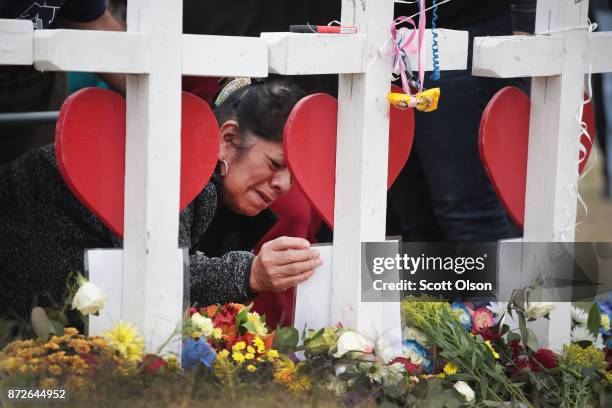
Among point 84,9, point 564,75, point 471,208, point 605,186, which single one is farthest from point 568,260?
point 605,186

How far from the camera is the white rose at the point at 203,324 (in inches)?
66.9

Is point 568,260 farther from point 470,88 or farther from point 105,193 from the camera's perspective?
point 105,193

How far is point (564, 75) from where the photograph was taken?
194 centimetres

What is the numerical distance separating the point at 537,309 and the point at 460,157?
730 mm

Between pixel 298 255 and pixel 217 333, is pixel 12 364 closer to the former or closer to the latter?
pixel 217 333

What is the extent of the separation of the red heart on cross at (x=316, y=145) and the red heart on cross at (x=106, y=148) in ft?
0.47

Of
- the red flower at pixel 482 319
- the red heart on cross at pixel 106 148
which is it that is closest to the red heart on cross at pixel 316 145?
the red heart on cross at pixel 106 148

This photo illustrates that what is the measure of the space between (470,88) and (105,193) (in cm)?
122

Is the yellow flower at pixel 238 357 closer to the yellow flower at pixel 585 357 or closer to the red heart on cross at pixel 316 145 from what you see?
the red heart on cross at pixel 316 145

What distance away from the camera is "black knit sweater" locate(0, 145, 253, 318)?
6.17 ft

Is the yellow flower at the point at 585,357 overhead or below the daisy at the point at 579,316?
below

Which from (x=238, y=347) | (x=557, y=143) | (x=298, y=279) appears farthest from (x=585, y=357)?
(x=238, y=347)

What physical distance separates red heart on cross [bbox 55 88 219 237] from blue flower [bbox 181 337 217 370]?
0.74ft

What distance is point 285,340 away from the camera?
175 cm
